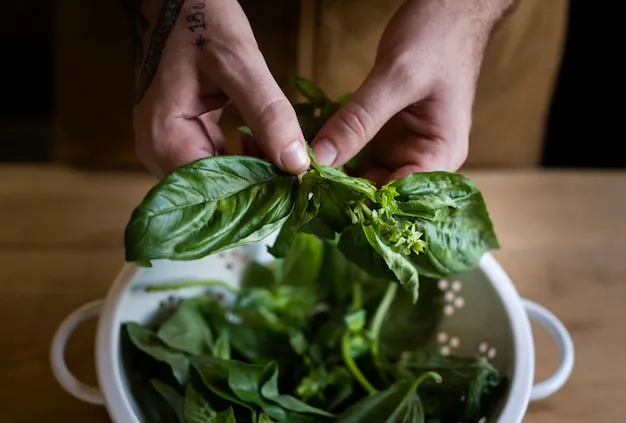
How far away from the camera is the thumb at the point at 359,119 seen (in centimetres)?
46

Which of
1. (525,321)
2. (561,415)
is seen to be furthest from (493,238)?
(561,415)

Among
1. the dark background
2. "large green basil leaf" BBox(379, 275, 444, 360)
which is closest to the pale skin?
"large green basil leaf" BBox(379, 275, 444, 360)

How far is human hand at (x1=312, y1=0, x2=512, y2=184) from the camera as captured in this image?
47 centimetres

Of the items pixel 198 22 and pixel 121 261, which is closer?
pixel 198 22

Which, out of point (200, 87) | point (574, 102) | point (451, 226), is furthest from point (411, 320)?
point (574, 102)

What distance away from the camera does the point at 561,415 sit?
1.96ft

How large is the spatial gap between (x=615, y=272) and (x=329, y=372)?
279 mm

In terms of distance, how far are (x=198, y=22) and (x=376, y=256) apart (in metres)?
0.18

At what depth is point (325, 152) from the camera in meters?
0.46

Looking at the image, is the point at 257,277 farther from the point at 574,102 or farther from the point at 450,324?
the point at 574,102

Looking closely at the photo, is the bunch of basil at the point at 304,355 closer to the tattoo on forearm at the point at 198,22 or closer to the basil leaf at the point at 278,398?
the basil leaf at the point at 278,398

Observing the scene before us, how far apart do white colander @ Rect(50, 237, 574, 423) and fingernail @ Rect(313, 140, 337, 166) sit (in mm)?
146

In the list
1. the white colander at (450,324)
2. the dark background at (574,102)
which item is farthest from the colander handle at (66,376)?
the dark background at (574,102)

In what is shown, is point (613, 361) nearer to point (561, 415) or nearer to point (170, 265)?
point (561, 415)
